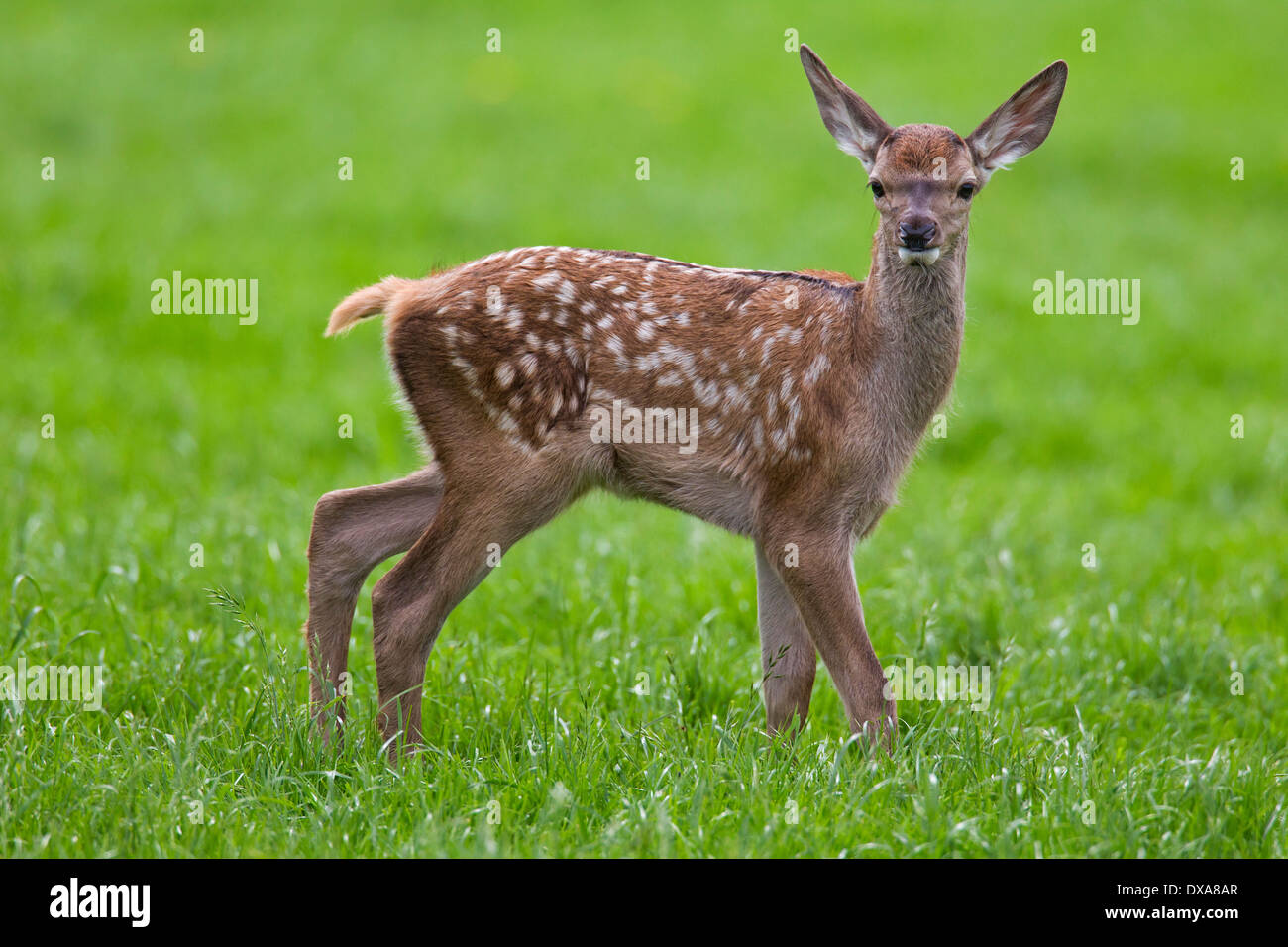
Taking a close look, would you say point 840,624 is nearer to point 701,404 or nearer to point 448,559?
point 701,404

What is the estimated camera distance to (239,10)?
19.7 meters

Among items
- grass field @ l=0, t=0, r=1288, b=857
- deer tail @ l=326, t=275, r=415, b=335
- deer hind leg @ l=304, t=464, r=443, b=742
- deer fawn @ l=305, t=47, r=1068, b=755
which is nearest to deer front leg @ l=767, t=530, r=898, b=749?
deer fawn @ l=305, t=47, r=1068, b=755

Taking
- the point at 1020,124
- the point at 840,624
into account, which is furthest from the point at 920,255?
the point at 840,624

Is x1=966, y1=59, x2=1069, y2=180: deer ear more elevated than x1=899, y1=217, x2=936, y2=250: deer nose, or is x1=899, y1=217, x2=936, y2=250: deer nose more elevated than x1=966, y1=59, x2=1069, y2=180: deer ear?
x1=966, y1=59, x2=1069, y2=180: deer ear

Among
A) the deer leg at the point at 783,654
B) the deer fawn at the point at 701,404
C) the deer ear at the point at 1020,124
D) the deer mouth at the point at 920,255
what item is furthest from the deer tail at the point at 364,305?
the deer ear at the point at 1020,124

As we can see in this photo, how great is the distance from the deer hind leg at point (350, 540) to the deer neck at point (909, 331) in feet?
5.20

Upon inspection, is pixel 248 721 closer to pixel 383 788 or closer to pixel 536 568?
pixel 383 788

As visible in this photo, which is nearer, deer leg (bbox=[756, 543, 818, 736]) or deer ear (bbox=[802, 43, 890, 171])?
deer ear (bbox=[802, 43, 890, 171])

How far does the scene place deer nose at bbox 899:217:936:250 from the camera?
15.6 ft

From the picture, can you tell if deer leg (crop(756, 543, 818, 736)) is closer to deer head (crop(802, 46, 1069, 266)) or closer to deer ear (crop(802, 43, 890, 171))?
deer head (crop(802, 46, 1069, 266))

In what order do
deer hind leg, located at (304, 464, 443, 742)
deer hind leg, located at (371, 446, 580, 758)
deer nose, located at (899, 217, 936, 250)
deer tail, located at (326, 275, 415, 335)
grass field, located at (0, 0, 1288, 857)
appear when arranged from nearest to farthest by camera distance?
grass field, located at (0, 0, 1288, 857)
deer nose, located at (899, 217, 936, 250)
deer hind leg, located at (371, 446, 580, 758)
deer hind leg, located at (304, 464, 443, 742)
deer tail, located at (326, 275, 415, 335)

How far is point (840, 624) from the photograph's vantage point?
485 cm

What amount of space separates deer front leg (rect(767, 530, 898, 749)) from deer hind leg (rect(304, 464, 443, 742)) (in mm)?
1316
